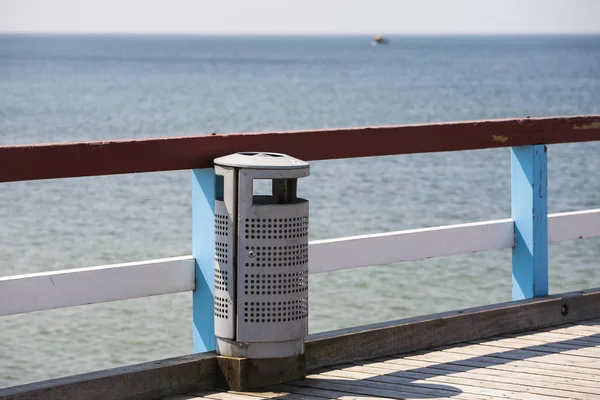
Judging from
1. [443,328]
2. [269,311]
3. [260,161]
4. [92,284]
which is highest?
[260,161]

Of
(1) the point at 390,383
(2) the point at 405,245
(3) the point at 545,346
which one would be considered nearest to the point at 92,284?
(1) the point at 390,383

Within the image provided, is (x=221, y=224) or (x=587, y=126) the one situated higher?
(x=587, y=126)

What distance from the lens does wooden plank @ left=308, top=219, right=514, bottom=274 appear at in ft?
19.4

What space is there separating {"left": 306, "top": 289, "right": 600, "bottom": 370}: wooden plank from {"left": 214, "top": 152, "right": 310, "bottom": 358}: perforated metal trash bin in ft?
1.31

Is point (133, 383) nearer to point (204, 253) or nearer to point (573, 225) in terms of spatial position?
point (204, 253)

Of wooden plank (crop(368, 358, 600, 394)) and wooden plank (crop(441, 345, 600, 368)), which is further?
wooden plank (crop(441, 345, 600, 368))

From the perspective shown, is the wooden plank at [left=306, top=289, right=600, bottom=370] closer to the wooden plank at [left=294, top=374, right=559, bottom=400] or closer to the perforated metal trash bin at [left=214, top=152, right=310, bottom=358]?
the wooden plank at [left=294, top=374, right=559, bottom=400]

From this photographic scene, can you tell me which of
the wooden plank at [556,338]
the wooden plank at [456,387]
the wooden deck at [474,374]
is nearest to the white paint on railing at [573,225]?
the wooden plank at [556,338]

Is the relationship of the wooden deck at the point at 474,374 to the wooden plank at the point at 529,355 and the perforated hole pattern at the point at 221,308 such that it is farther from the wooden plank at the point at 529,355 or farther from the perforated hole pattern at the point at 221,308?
the perforated hole pattern at the point at 221,308

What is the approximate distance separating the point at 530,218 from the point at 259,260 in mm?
2058

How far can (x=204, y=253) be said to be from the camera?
5.28 meters

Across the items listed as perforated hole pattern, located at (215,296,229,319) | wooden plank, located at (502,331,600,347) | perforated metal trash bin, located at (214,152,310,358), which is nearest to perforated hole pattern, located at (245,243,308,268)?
perforated metal trash bin, located at (214,152,310,358)

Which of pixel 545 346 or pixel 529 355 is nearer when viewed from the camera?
pixel 529 355

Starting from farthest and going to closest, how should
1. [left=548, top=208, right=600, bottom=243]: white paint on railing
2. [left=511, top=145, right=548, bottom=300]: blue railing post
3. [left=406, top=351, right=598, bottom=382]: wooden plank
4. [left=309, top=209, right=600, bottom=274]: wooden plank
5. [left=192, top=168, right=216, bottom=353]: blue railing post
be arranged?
[left=548, top=208, right=600, bottom=243]: white paint on railing, [left=511, top=145, right=548, bottom=300]: blue railing post, [left=309, top=209, right=600, bottom=274]: wooden plank, [left=406, top=351, right=598, bottom=382]: wooden plank, [left=192, top=168, right=216, bottom=353]: blue railing post
